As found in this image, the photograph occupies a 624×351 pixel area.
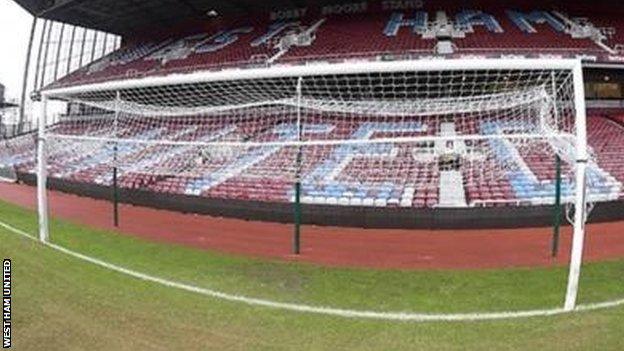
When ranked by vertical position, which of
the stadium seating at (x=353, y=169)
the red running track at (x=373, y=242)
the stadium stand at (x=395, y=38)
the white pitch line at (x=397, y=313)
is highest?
the stadium stand at (x=395, y=38)

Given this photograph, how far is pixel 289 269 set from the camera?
1199 centimetres

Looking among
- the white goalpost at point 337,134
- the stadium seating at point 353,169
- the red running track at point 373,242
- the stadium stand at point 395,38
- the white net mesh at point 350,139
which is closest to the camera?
the red running track at point 373,242

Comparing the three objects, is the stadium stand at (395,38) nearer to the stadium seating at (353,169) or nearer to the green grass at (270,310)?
the stadium seating at (353,169)

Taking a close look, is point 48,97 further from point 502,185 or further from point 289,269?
point 502,185

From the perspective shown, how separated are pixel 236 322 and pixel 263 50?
71.5 ft

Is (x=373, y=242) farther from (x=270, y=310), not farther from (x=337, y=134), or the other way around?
(x=270, y=310)

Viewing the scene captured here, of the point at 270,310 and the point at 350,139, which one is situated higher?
the point at 350,139

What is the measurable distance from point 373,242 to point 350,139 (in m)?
2.60

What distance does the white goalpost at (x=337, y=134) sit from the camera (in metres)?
14.5

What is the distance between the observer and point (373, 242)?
49.4 ft

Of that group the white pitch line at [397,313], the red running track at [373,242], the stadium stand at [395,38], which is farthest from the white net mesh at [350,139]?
the stadium stand at [395,38]

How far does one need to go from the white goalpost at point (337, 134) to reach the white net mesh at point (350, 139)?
1.6 inches

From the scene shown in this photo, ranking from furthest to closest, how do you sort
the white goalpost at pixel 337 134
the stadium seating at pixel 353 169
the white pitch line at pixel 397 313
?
1. the stadium seating at pixel 353 169
2. the white goalpost at pixel 337 134
3. the white pitch line at pixel 397 313

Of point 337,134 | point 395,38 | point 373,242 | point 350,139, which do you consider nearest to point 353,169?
point 337,134
